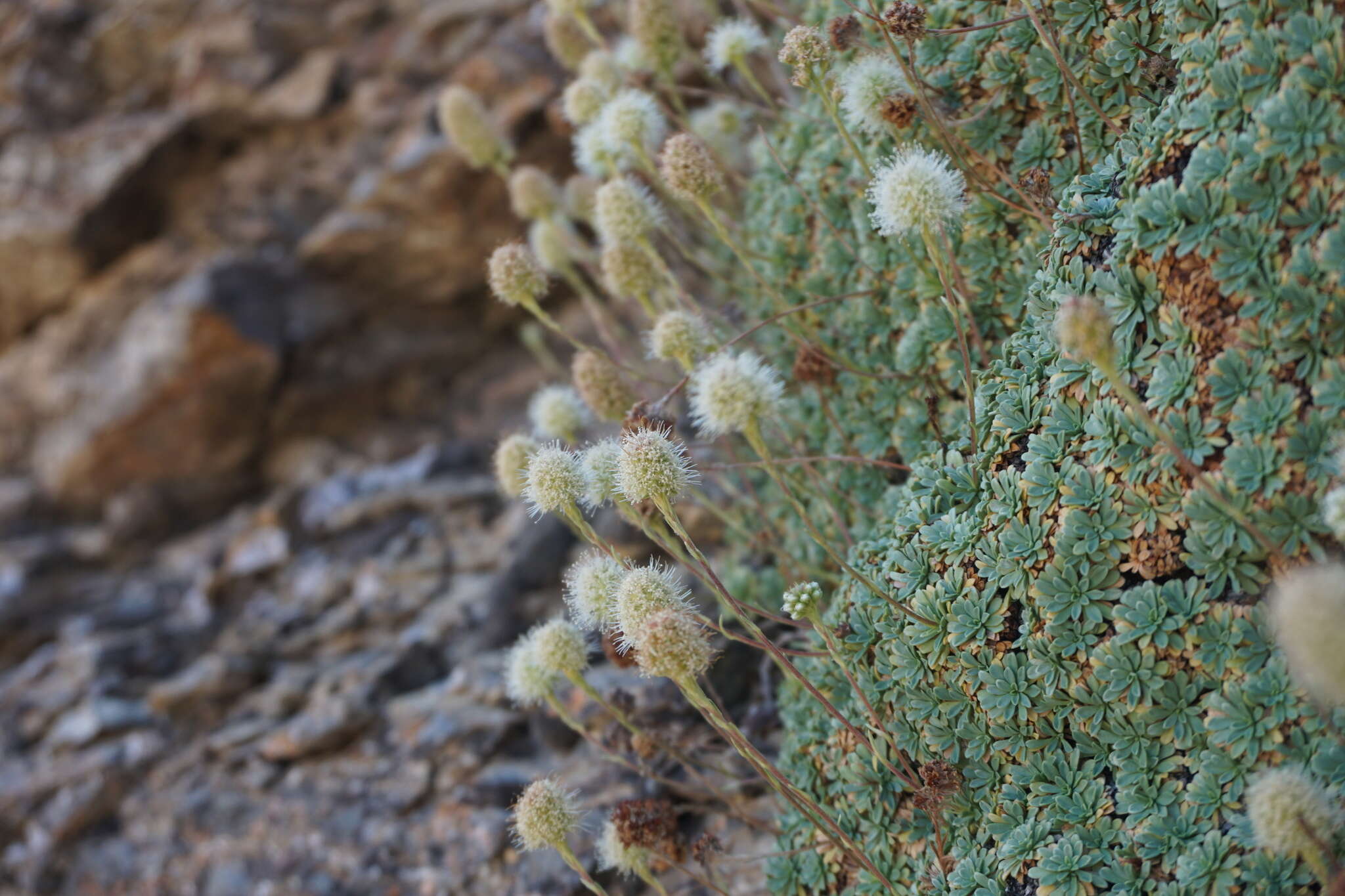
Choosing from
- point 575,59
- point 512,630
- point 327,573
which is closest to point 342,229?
point 327,573

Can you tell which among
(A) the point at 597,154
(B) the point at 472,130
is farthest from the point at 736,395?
(B) the point at 472,130

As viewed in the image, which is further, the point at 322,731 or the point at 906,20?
the point at 322,731

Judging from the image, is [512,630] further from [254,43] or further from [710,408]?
[254,43]

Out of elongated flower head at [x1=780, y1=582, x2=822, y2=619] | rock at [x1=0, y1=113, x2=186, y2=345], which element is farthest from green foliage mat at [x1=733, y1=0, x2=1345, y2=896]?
rock at [x1=0, y1=113, x2=186, y2=345]

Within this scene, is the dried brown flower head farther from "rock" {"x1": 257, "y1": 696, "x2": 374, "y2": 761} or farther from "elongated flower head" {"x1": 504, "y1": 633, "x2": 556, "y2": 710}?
"rock" {"x1": 257, "y1": 696, "x2": 374, "y2": 761}

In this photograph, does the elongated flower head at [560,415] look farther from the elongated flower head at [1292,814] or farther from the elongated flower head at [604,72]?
the elongated flower head at [1292,814]

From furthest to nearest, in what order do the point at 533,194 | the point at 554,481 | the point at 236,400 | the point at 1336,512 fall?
1. the point at 236,400
2. the point at 533,194
3. the point at 554,481
4. the point at 1336,512

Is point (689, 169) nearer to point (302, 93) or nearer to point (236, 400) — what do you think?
point (236, 400)
